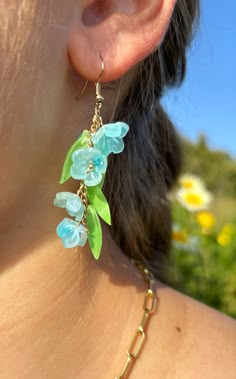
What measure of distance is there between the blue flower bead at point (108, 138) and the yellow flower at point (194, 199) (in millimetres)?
1591

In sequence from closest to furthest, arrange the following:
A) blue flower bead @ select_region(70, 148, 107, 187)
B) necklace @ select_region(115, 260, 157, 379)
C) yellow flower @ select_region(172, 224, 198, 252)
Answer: blue flower bead @ select_region(70, 148, 107, 187), necklace @ select_region(115, 260, 157, 379), yellow flower @ select_region(172, 224, 198, 252)

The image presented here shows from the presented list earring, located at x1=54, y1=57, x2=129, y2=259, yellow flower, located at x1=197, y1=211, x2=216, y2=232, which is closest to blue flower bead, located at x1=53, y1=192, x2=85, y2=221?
earring, located at x1=54, y1=57, x2=129, y2=259

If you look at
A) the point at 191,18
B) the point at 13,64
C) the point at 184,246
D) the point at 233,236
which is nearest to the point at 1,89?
the point at 13,64

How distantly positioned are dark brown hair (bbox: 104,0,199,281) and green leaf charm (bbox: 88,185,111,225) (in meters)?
0.23

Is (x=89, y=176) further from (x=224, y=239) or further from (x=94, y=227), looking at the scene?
(x=224, y=239)

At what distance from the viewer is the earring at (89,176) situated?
104 centimetres

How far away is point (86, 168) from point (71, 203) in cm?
8

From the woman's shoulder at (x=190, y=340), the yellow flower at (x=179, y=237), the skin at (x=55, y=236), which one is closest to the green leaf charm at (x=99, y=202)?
the skin at (x=55, y=236)

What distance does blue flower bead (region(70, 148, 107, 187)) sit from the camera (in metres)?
1.03

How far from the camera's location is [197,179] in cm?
291

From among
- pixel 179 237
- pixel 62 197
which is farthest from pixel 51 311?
pixel 179 237

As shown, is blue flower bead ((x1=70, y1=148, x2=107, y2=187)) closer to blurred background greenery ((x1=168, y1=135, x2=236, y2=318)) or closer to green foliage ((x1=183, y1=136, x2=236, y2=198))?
blurred background greenery ((x1=168, y1=135, x2=236, y2=318))

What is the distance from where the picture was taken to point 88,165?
3.40 ft

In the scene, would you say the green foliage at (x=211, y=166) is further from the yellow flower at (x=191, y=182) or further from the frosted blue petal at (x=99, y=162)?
the frosted blue petal at (x=99, y=162)
